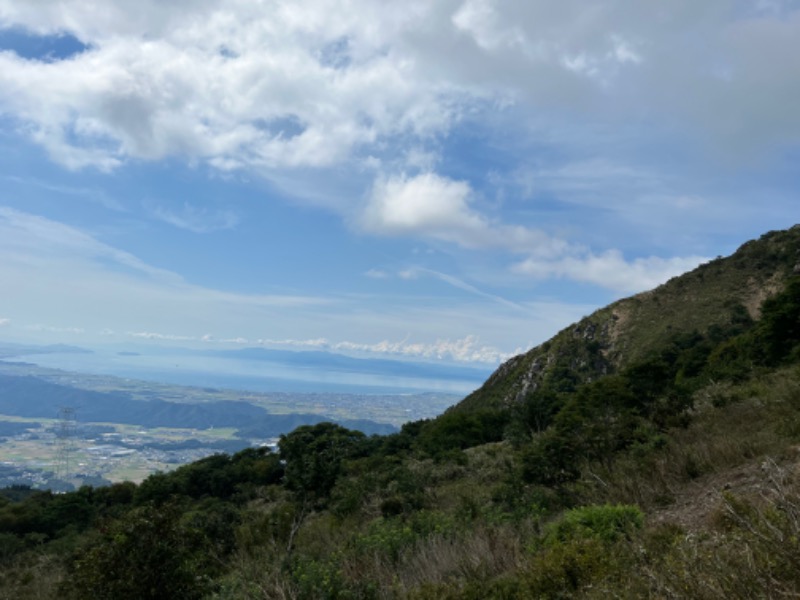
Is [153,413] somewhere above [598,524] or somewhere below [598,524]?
below

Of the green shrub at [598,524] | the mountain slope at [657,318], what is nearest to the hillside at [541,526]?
the green shrub at [598,524]

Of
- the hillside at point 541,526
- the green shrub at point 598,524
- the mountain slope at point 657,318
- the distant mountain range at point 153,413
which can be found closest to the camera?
the hillside at point 541,526

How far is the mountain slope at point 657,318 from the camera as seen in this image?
5706 centimetres

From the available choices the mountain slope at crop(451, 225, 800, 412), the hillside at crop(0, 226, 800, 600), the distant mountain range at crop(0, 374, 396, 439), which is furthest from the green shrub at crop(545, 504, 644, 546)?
the distant mountain range at crop(0, 374, 396, 439)

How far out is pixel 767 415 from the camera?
34.1 ft

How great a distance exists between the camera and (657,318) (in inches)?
2532

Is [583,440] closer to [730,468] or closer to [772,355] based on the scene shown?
[730,468]

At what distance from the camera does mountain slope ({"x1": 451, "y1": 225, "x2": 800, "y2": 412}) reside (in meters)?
57.1

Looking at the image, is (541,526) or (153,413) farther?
(153,413)

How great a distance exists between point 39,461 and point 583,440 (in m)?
132

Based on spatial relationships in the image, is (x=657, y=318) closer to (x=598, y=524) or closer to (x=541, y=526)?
(x=541, y=526)

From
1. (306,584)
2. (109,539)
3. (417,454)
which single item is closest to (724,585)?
(306,584)

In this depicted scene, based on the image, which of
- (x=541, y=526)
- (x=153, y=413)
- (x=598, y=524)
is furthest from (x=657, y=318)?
(x=153, y=413)

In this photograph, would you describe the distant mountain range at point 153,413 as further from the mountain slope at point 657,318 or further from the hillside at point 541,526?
the hillside at point 541,526
